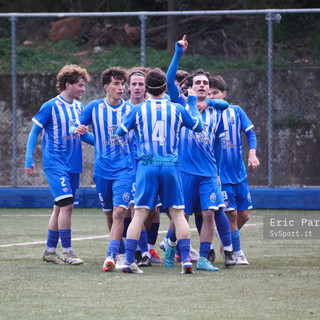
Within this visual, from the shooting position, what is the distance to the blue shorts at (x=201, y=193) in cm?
796

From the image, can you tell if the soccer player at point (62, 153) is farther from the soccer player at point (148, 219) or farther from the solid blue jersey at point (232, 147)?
the solid blue jersey at point (232, 147)

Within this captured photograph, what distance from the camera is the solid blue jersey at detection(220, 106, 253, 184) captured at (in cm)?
877

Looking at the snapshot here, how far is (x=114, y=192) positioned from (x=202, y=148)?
950mm

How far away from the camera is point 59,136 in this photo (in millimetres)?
8711

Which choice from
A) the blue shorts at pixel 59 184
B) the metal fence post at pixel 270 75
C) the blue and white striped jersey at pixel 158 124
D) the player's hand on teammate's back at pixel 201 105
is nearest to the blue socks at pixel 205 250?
the blue and white striped jersey at pixel 158 124

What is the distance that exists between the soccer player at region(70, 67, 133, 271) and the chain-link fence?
5.72m

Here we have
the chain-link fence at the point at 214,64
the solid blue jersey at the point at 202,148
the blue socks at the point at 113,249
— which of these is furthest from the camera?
the chain-link fence at the point at 214,64

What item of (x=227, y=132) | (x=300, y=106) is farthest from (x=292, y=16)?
(x=227, y=132)

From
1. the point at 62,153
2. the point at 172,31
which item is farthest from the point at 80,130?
the point at 172,31

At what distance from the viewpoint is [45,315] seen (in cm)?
537

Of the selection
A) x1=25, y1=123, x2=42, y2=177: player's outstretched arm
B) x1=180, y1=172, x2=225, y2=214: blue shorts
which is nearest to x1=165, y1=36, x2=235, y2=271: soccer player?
x1=180, y1=172, x2=225, y2=214: blue shorts

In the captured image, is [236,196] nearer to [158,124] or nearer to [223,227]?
[223,227]

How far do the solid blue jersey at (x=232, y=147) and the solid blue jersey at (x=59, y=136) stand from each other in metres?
1.53

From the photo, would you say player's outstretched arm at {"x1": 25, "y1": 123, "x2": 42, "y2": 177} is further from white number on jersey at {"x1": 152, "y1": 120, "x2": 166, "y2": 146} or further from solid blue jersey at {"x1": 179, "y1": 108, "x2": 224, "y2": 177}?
white number on jersey at {"x1": 152, "y1": 120, "x2": 166, "y2": 146}
